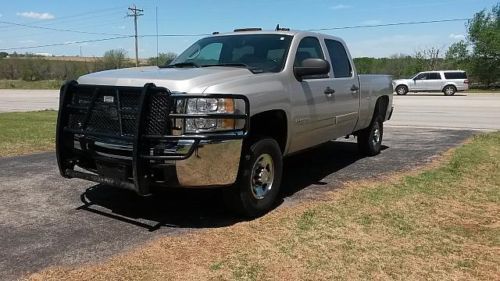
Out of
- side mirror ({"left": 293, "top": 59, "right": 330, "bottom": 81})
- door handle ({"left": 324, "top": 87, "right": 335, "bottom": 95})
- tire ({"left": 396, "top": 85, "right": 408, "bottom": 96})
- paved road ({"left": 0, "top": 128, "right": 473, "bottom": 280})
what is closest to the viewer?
paved road ({"left": 0, "top": 128, "right": 473, "bottom": 280})

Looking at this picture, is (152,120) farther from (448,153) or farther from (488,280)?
(448,153)

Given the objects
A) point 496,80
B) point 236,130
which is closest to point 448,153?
point 236,130

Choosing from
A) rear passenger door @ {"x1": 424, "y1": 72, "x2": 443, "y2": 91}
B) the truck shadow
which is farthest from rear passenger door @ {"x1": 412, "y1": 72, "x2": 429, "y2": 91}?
the truck shadow

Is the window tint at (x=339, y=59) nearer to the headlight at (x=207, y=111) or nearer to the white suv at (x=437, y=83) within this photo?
the headlight at (x=207, y=111)

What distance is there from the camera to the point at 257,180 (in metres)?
5.29

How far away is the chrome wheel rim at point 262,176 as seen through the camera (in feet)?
17.1

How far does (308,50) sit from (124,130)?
8.99 feet

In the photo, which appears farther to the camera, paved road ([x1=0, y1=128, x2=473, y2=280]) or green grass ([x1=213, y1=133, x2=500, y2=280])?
paved road ([x1=0, y1=128, x2=473, y2=280])

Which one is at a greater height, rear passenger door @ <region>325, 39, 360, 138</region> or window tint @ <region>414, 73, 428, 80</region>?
rear passenger door @ <region>325, 39, 360, 138</region>

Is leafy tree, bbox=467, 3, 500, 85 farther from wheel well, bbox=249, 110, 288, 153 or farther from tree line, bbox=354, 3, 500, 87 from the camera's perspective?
wheel well, bbox=249, 110, 288, 153

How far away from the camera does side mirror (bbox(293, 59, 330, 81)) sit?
564cm

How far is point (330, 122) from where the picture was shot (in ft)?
21.9

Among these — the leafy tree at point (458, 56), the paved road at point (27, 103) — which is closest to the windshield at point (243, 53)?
the paved road at point (27, 103)

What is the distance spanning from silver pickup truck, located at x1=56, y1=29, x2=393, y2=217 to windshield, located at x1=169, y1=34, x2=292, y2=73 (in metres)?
0.01
